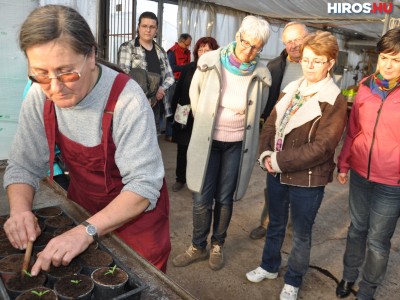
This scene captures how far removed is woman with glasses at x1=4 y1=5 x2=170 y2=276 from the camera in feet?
3.49

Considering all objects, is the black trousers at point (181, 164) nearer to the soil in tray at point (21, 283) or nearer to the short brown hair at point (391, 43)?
the short brown hair at point (391, 43)

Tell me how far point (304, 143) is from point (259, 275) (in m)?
1.06

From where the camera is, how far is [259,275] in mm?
2691

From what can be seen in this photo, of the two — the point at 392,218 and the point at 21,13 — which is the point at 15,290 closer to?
the point at 392,218

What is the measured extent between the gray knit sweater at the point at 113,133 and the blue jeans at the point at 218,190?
1406 millimetres

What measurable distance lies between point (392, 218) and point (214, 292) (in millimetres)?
1215

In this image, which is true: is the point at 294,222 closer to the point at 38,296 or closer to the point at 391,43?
the point at 391,43

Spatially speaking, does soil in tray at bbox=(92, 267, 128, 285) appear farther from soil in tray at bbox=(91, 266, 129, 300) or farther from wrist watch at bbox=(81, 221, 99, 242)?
wrist watch at bbox=(81, 221, 99, 242)

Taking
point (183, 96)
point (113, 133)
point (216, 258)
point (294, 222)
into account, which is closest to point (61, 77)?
point (113, 133)

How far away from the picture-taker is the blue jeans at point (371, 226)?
7.23ft

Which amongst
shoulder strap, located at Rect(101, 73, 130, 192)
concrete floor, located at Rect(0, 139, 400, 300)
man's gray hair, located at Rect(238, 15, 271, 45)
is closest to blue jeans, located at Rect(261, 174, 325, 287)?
concrete floor, located at Rect(0, 139, 400, 300)

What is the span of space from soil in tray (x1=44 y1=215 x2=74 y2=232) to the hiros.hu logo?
584 centimetres

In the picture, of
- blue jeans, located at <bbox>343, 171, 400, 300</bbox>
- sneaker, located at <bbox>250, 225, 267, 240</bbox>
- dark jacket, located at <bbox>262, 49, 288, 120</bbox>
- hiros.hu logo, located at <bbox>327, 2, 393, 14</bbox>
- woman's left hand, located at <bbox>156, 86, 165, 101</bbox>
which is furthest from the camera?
hiros.hu logo, located at <bbox>327, 2, 393, 14</bbox>

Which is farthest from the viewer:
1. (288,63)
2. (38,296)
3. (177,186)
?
(177,186)
